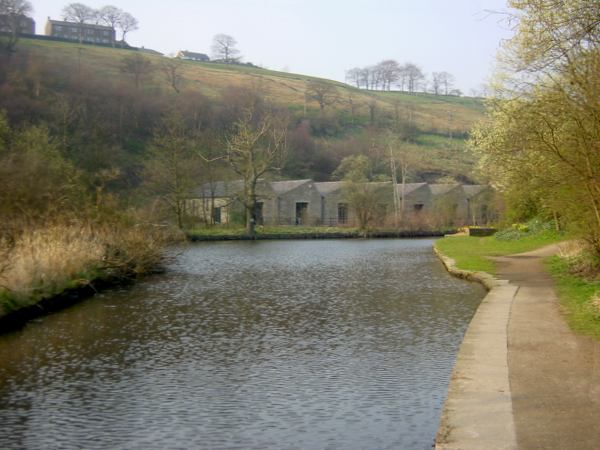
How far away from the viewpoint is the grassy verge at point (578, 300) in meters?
9.77

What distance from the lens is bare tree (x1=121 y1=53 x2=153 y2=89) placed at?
85312 mm

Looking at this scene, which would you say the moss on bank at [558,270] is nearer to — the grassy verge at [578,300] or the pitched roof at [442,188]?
the grassy verge at [578,300]

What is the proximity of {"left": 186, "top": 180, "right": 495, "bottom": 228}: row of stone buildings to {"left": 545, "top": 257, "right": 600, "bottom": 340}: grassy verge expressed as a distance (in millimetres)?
32184

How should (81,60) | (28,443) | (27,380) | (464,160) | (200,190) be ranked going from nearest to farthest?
(28,443) → (27,380) → (200,190) → (464,160) → (81,60)

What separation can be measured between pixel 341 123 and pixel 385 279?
257 feet

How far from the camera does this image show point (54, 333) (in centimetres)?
1148

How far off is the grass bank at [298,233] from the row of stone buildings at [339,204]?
1730mm

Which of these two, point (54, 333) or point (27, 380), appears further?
point (54, 333)

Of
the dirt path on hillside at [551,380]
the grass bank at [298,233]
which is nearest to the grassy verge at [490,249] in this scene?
the dirt path on hillside at [551,380]

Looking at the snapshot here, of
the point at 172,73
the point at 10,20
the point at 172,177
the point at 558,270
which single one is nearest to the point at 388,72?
the point at 172,73

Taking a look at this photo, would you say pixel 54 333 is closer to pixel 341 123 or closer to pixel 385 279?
pixel 385 279

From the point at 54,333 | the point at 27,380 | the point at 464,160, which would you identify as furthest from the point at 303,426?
the point at 464,160

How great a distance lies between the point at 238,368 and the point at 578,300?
6.79 meters

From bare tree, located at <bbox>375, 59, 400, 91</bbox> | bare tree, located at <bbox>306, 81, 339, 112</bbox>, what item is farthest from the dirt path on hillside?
bare tree, located at <bbox>375, 59, 400, 91</bbox>
